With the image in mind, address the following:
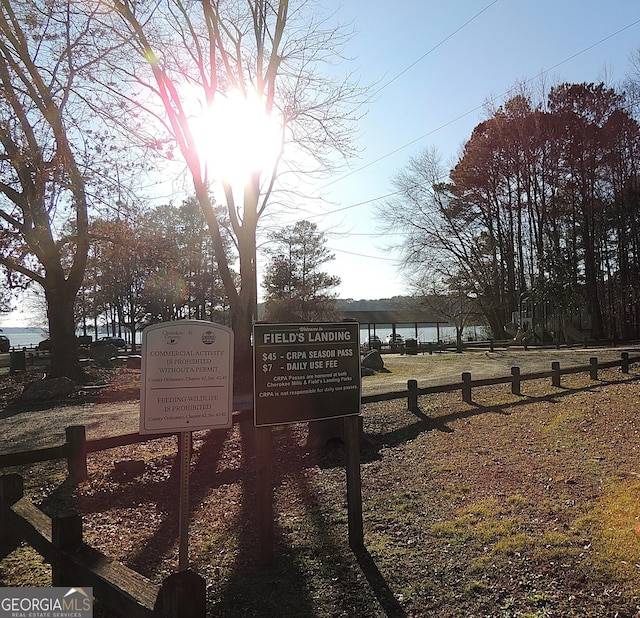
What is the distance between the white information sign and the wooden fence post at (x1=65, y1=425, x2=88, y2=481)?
339cm

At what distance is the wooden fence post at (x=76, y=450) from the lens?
19.9 feet

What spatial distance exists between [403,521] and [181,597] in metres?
3.03

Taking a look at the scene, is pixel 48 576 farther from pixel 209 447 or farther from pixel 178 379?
pixel 209 447

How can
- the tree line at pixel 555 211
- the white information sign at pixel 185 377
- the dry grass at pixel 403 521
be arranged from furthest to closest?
the tree line at pixel 555 211 < the dry grass at pixel 403 521 < the white information sign at pixel 185 377

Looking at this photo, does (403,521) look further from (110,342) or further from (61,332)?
(110,342)

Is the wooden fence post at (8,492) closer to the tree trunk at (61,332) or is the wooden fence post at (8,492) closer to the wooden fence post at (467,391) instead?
the wooden fence post at (467,391)

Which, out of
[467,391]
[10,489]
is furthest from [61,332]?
[10,489]

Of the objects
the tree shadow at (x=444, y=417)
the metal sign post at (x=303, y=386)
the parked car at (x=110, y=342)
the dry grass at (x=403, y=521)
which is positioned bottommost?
the dry grass at (x=403, y=521)

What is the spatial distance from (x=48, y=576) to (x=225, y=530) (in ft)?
4.85

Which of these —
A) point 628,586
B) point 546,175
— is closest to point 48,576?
point 628,586

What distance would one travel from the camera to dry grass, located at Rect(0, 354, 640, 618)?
356 cm

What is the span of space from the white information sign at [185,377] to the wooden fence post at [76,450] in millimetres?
3393

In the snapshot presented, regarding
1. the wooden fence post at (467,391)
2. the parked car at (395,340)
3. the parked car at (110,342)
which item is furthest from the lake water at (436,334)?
the wooden fence post at (467,391)

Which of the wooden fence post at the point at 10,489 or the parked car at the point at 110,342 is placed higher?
the parked car at the point at 110,342
